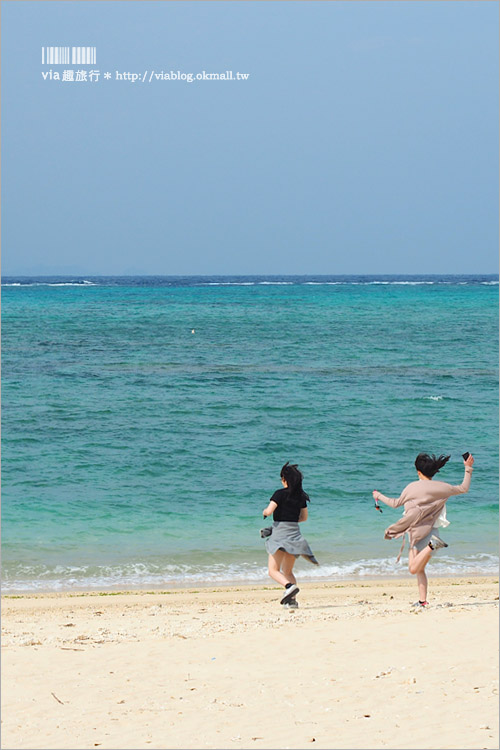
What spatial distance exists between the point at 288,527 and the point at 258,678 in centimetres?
243

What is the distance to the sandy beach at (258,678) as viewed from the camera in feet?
18.2

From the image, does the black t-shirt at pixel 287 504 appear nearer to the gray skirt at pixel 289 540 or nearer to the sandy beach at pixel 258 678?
the gray skirt at pixel 289 540

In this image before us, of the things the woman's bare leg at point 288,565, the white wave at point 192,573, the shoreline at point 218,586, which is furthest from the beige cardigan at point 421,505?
the white wave at point 192,573

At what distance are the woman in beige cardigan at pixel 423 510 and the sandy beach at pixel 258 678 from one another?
20.8 inches

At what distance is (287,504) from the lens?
8734mm

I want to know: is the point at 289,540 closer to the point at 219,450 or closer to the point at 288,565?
the point at 288,565

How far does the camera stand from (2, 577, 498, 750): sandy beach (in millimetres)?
5539

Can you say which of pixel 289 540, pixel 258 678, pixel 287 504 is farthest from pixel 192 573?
pixel 258 678

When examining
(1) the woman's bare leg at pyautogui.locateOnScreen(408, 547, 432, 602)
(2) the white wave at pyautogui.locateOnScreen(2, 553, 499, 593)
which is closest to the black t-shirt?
(1) the woman's bare leg at pyautogui.locateOnScreen(408, 547, 432, 602)

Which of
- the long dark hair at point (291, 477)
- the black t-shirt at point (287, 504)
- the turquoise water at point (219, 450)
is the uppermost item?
the long dark hair at point (291, 477)

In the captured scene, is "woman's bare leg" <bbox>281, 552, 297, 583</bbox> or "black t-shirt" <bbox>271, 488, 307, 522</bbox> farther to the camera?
"woman's bare leg" <bbox>281, 552, 297, 583</bbox>

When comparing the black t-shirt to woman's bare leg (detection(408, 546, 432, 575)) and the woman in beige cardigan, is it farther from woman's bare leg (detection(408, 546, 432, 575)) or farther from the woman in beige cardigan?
woman's bare leg (detection(408, 546, 432, 575))

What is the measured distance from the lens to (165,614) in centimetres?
926

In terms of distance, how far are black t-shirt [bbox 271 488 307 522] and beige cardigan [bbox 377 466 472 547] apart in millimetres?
893
